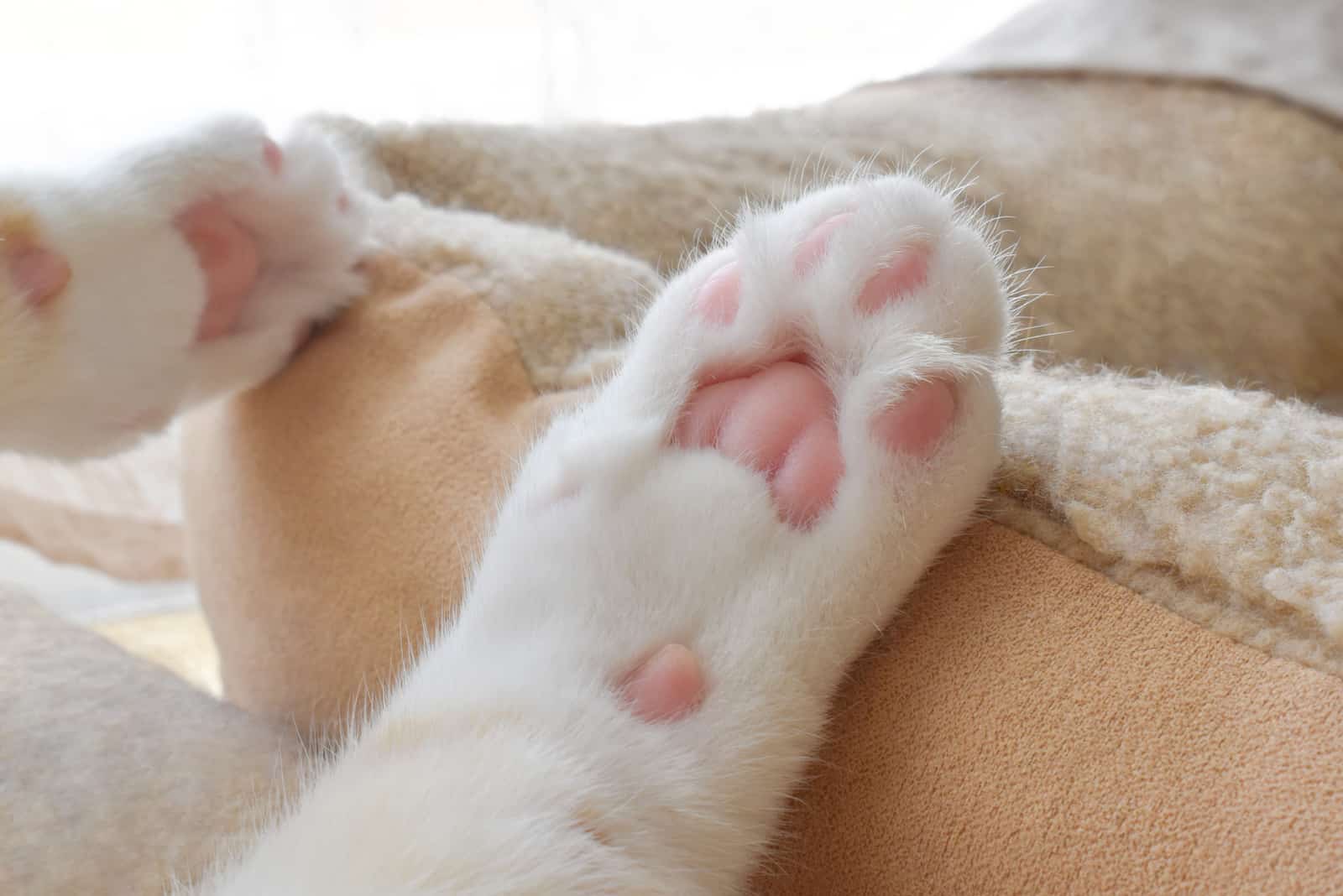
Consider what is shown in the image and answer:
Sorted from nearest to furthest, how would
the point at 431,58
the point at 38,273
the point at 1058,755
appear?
1. the point at 1058,755
2. the point at 38,273
3. the point at 431,58

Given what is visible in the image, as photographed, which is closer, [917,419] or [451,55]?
[917,419]

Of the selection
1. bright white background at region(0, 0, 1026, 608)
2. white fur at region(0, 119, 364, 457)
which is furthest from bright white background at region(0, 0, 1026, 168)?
white fur at region(0, 119, 364, 457)

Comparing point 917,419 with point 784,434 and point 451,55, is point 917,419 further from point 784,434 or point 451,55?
point 451,55

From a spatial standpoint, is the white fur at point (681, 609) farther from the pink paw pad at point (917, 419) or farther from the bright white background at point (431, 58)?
the bright white background at point (431, 58)

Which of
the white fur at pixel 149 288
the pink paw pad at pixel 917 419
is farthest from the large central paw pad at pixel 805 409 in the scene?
the white fur at pixel 149 288

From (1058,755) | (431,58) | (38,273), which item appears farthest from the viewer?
(431,58)

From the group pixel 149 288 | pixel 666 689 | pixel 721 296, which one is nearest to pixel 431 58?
pixel 149 288

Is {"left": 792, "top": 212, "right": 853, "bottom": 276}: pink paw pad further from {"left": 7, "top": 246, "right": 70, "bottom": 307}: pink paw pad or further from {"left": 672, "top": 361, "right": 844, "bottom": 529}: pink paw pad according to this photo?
{"left": 7, "top": 246, "right": 70, "bottom": 307}: pink paw pad
